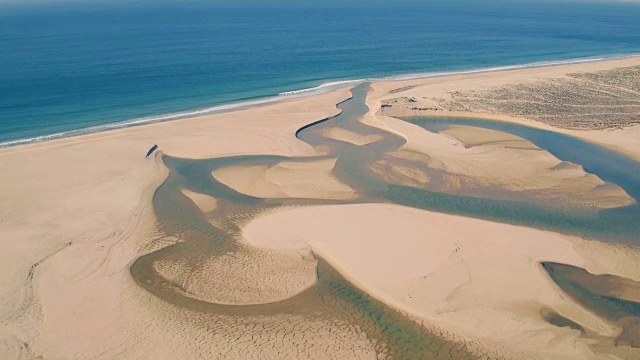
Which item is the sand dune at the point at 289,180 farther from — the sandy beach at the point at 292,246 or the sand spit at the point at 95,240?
the sand spit at the point at 95,240

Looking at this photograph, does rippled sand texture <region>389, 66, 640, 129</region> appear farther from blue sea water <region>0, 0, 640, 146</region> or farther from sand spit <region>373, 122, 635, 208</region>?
blue sea water <region>0, 0, 640, 146</region>

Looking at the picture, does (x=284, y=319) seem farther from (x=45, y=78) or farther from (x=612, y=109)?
(x=45, y=78)

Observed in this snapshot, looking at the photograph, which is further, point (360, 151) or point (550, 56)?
point (550, 56)

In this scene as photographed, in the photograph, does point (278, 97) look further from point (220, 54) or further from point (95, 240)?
point (95, 240)

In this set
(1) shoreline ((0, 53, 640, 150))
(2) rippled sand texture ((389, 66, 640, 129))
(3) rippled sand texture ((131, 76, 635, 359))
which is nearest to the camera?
(3) rippled sand texture ((131, 76, 635, 359))

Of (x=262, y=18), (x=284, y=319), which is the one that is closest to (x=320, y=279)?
(x=284, y=319)

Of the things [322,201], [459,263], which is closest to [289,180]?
[322,201]

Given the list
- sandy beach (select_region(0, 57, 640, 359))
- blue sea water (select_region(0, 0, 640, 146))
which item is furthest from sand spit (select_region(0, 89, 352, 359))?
blue sea water (select_region(0, 0, 640, 146))
